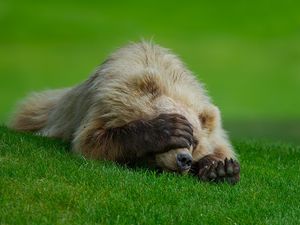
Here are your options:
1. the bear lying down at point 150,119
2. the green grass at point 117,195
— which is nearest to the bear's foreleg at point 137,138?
the bear lying down at point 150,119

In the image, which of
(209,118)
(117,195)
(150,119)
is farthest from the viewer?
(209,118)

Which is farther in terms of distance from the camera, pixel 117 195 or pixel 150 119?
pixel 150 119

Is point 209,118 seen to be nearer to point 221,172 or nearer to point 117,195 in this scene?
point 221,172

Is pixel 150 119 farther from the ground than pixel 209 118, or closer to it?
farther from the ground

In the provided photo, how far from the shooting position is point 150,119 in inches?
374

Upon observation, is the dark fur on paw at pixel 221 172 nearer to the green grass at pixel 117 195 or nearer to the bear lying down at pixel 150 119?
the bear lying down at pixel 150 119

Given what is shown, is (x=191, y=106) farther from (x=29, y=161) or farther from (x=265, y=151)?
(x=265, y=151)

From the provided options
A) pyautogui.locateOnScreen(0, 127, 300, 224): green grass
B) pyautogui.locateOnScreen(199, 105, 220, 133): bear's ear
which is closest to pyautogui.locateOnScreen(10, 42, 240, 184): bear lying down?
pyautogui.locateOnScreen(199, 105, 220, 133): bear's ear

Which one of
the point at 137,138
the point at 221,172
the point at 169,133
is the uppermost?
the point at 169,133

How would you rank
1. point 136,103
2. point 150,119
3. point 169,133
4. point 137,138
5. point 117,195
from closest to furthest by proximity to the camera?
point 117,195 → point 169,133 → point 137,138 → point 150,119 → point 136,103

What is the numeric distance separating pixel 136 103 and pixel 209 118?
757 millimetres

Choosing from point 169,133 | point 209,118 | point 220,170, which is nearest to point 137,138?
point 169,133

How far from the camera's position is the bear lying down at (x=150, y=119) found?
925cm

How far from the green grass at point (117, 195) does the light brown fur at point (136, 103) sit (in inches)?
9.7
